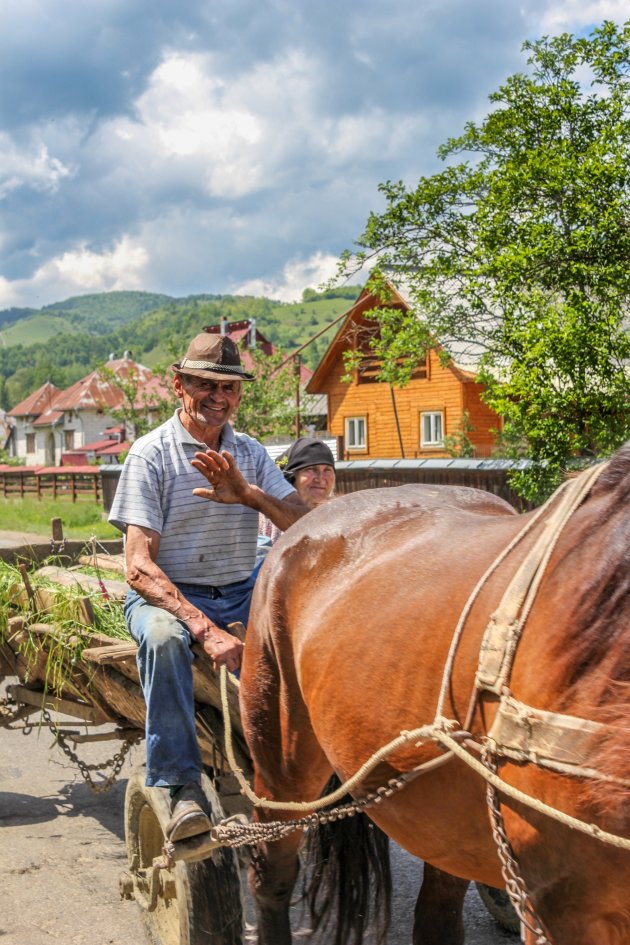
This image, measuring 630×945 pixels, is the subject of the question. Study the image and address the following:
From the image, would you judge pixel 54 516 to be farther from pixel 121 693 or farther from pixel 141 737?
pixel 121 693

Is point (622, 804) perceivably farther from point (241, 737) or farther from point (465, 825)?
point (241, 737)

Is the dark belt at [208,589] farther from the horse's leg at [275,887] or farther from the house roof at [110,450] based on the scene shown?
the house roof at [110,450]

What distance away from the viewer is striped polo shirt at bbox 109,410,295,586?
3.59 metres

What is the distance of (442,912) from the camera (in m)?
3.14

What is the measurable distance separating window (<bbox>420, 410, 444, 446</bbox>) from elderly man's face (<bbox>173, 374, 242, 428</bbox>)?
2513 centimetres

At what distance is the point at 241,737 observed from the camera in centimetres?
367

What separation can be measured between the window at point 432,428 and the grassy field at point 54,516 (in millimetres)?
9886

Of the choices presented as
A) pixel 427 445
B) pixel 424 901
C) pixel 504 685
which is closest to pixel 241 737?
pixel 424 901

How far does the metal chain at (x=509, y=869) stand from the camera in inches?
77.9

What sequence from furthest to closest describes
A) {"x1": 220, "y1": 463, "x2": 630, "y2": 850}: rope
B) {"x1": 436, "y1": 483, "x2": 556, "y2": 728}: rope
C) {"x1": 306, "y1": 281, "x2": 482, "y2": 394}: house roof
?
{"x1": 306, "y1": 281, "x2": 482, "y2": 394}: house roof < {"x1": 436, "y1": 483, "x2": 556, "y2": 728}: rope < {"x1": 220, "y1": 463, "x2": 630, "y2": 850}: rope

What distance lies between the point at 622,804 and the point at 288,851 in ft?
6.12

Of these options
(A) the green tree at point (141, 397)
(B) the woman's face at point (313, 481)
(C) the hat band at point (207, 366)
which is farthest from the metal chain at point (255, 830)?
(A) the green tree at point (141, 397)

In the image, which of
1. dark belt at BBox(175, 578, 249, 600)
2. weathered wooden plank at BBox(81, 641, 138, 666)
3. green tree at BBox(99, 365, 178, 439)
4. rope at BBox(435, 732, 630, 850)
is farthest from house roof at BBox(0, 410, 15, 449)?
rope at BBox(435, 732, 630, 850)

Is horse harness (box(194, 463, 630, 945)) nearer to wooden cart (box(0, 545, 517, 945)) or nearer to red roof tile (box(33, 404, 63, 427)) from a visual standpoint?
wooden cart (box(0, 545, 517, 945))
